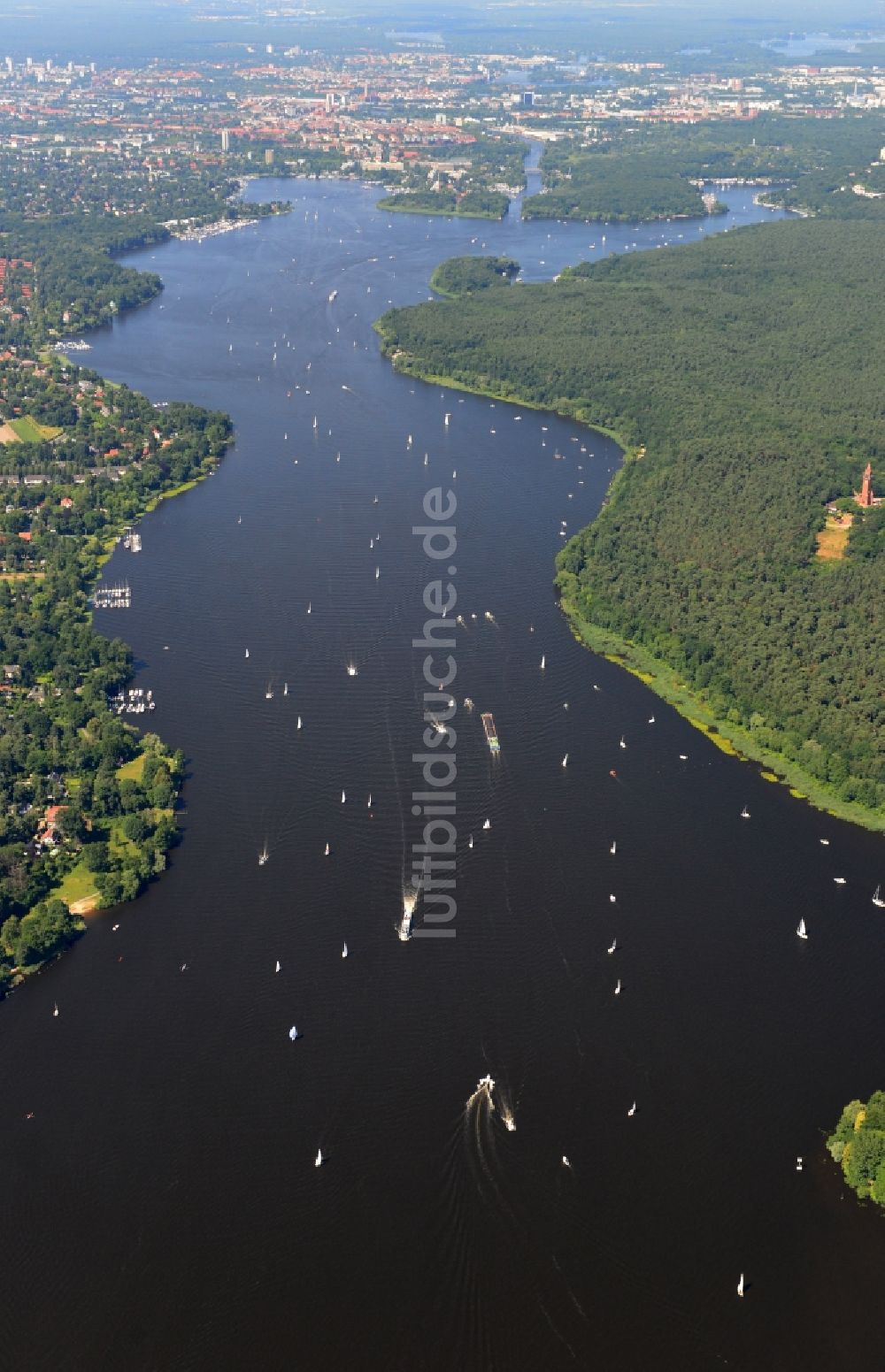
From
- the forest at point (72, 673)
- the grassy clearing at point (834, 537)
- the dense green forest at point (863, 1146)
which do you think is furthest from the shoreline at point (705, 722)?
the forest at point (72, 673)

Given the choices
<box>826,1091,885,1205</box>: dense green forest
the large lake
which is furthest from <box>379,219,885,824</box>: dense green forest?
<box>826,1091,885,1205</box>: dense green forest

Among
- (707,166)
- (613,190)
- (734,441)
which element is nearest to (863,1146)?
(734,441)

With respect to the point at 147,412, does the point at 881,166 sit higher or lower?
higher

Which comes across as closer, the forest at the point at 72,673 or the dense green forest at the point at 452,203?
the forest at the point at 72,673

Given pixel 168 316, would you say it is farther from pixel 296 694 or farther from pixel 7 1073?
pixel 7 1073

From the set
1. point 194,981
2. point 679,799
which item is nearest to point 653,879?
point 679,799

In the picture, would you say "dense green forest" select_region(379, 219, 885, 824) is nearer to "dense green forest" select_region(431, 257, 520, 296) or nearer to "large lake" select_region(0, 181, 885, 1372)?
"large lake" select_region(0, 181, 885, 1372)

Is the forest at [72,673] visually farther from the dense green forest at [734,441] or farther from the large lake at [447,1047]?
the dense green forest at [734,441]
